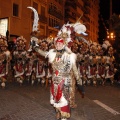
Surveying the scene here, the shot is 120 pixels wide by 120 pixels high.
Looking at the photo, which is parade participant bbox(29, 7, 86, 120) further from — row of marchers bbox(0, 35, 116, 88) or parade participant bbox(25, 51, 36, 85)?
parade participant bbox(25, 51, 36, 85)

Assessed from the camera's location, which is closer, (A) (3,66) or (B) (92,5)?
(A) (3,66)

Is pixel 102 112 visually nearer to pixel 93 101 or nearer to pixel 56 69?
pixel 93 101

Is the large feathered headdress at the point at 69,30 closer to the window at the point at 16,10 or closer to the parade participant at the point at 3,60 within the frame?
the parade participant at the point at 3,60

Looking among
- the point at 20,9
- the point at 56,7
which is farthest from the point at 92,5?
the point at 20,9

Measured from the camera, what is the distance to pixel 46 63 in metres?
13.0

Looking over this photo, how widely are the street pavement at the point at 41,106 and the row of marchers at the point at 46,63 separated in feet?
4.72

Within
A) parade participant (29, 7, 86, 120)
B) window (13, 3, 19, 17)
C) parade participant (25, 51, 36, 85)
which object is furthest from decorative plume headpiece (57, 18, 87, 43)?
window (13, 3, 19, 17)

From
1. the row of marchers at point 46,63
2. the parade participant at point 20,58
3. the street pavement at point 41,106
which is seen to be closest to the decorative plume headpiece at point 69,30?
the street pavement at point 41,106

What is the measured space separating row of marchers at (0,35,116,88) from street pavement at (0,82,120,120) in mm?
1437

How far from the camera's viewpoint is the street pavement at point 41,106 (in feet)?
23.7

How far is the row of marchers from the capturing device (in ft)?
39.8

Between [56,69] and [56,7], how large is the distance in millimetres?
37030

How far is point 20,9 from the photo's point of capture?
1148 inches

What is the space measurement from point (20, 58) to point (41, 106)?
4535 mm
